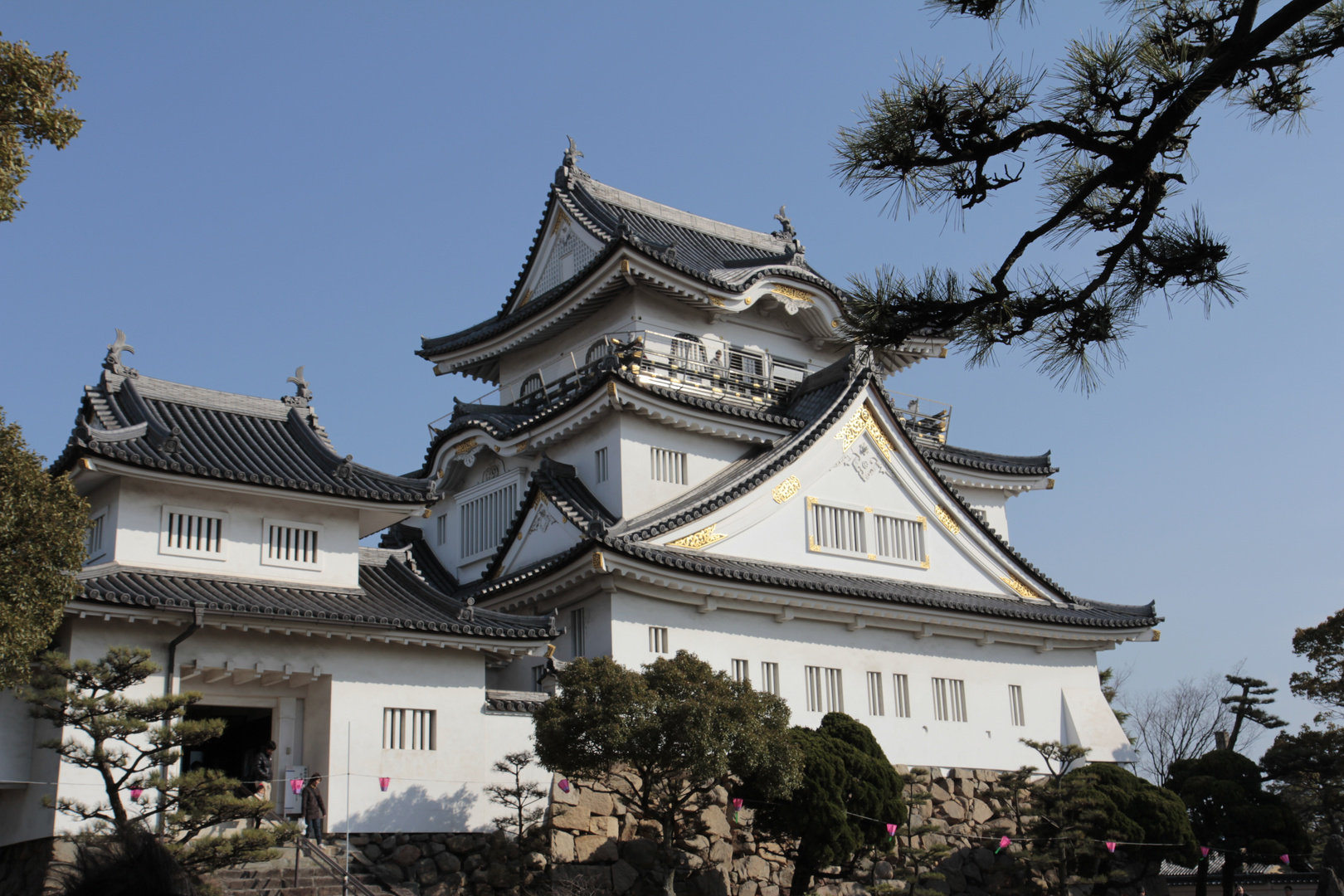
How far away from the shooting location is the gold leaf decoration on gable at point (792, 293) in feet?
87.9

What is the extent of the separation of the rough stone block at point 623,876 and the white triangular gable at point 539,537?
6108 millimetres

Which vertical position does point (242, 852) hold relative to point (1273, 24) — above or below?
below

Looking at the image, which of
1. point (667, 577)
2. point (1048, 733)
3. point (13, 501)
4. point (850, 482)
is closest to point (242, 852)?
point (13, 501)

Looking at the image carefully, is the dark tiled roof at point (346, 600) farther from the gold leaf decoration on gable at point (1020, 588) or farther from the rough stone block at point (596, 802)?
the gold leaf decoration on gable at point (1020, 588)

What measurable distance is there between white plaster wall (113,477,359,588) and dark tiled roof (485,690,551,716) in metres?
2.66

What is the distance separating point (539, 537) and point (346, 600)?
239 inches

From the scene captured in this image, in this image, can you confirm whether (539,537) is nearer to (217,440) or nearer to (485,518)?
(485,518)

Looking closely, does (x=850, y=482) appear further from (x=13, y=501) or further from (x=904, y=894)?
(x=13, y=501)

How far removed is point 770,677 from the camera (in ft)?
70.0

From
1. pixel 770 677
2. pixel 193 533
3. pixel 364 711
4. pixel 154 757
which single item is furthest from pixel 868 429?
pixel 154 757

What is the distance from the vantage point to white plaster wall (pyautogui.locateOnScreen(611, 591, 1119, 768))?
20.6 meters

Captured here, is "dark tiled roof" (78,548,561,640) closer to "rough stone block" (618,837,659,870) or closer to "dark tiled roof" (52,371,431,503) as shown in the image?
"dark tiled roof" (52,371,431,503)

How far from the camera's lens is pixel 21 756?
1504 centimetres

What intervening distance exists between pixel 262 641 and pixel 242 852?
4364mm
